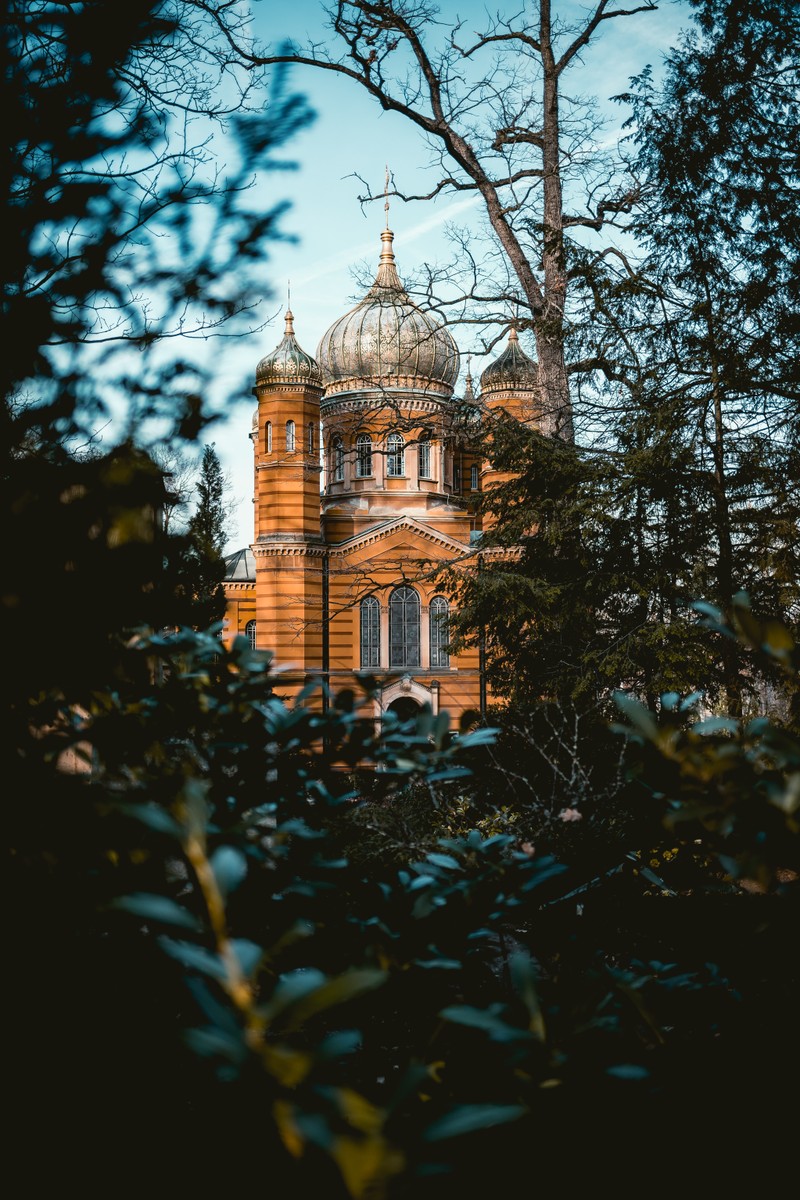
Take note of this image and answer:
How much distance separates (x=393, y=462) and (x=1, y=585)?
89.0 ft

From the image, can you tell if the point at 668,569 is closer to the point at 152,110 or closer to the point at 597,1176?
the point at 152,110

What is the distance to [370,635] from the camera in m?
26.7

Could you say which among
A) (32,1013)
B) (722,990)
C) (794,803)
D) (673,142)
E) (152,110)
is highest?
(673,142)

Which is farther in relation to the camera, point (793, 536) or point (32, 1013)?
point (793, 536)

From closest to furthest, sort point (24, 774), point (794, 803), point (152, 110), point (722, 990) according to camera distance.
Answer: point (794, 803) < point (24, 774) < point (722, 990) < point (152, 110)

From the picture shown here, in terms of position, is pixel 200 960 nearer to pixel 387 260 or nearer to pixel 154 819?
pixel 154 819

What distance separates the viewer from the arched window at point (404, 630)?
2672 centimetres

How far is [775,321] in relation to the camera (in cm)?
967

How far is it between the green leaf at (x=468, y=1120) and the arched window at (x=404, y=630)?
25.6 metres

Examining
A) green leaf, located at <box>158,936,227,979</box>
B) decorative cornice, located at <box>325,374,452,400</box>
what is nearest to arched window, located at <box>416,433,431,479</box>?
decorative cornice, located at <box>325,374,452,400</box>

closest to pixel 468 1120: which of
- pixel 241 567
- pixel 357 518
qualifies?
pixel 357 518

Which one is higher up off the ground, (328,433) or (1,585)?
(328,433)

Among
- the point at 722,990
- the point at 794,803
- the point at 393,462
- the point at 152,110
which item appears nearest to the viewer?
the point at 794,803

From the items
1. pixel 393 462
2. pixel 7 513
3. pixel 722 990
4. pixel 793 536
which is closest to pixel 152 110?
pixel 7 513
